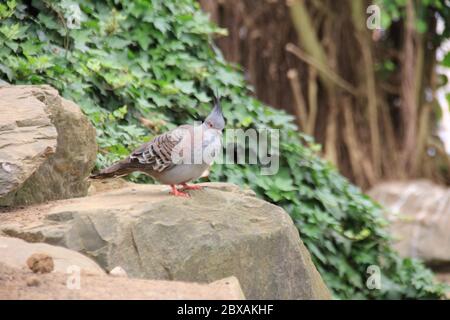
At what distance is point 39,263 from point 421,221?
257 inches

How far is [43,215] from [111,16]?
2.90 meters

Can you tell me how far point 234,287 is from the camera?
359 centimetres

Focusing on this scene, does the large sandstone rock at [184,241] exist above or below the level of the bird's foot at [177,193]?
below

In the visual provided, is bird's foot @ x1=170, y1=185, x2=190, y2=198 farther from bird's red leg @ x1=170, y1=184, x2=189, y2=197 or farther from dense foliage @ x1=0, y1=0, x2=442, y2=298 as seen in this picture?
dense foliage @ x1=0, y1=0, x2=442, y2=298

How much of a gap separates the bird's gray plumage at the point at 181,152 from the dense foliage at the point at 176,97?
1.22 meters

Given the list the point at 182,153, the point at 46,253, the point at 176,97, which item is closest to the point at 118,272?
the point at 46,253

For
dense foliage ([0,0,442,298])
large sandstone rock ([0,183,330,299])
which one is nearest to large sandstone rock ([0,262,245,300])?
large sandstone rock ([0,183,330,299])

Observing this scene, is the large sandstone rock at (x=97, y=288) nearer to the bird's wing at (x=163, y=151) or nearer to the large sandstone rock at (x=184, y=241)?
the large sandstone rock at (x=184, y=241)

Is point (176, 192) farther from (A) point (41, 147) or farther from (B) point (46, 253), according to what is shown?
(B) point (46, 253)

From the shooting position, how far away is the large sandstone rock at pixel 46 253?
370 cm

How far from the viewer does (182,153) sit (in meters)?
4.37

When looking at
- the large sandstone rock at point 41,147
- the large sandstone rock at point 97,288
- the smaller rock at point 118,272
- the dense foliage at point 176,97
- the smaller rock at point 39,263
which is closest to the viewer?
the large sandstone rock at point 97,288

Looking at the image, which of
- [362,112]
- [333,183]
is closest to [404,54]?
[362,112]

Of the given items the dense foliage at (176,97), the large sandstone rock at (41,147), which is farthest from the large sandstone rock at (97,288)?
the dense foliage at (176,97)
